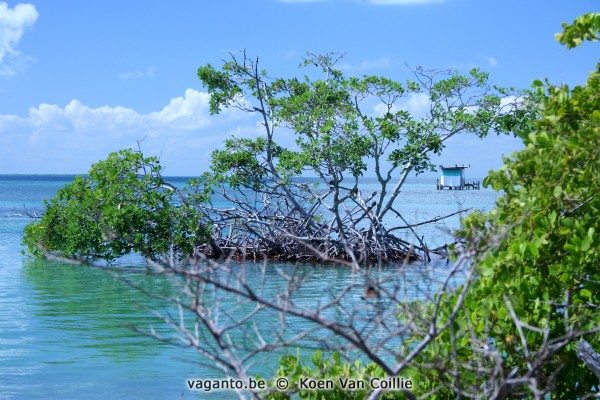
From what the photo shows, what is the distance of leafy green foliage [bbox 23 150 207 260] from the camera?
14242 millimetres

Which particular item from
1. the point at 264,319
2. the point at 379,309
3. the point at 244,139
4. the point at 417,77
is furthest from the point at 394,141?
the point at 379,309

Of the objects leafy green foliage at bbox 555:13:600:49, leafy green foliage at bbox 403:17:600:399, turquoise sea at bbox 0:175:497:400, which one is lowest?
turquoise sea at bbox 0:175:497:400

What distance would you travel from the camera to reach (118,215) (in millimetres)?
13953

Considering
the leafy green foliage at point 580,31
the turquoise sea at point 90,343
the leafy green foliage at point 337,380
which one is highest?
the leafy green foliage at point 580,31

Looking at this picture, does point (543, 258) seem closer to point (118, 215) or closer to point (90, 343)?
point (90, 343)

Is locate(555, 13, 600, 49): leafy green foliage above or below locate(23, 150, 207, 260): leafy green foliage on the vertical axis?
above

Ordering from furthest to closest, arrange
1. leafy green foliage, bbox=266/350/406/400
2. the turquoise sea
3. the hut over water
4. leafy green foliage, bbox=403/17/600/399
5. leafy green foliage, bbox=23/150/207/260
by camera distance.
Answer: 1. the hut over water
2. leafy green foliage, bbox=23/150/207/260
3. the turquoise sea
4. leafy green foliage, bbox=266/350/406/400
5. leafy green foliage, bbox=403/17/600/399

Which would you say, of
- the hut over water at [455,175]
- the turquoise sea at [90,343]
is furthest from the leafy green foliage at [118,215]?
the hut over water at [455,175]

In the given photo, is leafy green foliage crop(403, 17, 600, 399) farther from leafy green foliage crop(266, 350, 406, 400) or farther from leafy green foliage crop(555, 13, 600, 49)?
leafy green foliage crop(266, 350, 406, 400)

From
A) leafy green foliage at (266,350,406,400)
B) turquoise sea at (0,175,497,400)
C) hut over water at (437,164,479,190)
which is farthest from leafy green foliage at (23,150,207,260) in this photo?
hut over water at (437,164,479,190)

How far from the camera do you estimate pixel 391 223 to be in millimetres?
29422

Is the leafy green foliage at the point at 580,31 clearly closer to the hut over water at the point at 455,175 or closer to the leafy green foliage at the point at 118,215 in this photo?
the leafy green foliage at the point at 118,215

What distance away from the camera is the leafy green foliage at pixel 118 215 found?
14.2 meters

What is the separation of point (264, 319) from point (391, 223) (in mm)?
20249
